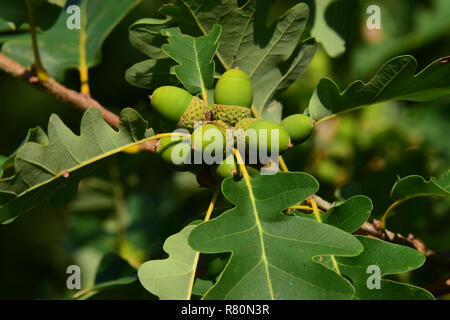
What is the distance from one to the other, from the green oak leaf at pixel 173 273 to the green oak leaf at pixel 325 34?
1.05m

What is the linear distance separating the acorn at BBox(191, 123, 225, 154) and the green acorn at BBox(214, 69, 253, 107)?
0.38 ft

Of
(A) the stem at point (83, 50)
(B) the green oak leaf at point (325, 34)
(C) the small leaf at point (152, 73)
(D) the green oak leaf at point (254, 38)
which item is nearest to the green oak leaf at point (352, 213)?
(D) the green oak leaf at point (254, 38)

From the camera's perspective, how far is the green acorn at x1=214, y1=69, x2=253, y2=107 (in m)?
1.46

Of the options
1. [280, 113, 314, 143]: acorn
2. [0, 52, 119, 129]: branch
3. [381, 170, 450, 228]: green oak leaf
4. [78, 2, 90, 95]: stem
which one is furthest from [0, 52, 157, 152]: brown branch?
[381, 170, 450, 228]: green oak leaf

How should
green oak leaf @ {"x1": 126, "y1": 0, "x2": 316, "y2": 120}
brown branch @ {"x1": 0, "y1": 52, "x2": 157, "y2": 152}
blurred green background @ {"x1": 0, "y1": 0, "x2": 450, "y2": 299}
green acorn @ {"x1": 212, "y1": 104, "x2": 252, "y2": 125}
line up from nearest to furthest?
green acorn @ {"x1": 212, "y1": 104, "x2": 252, "y2": 125} < green oak leaf @ {"x1": 126, "y1": 0, "x2": 316, "y2": 120} < brown branch @ {"x1": 0, "y1": 52, "x2": 157, "y2": 152} < blurred green background @ {"x1": 0, "y1": 0, "x2": 450, "y2": 299}

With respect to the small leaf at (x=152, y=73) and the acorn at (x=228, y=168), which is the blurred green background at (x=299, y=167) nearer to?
the small leaf at (x=152, y=73)

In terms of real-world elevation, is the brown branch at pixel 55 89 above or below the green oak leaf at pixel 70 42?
below

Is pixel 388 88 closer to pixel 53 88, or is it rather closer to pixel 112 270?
pixel 53 88

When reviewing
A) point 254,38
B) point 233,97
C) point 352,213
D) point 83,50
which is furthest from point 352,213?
point 83,50

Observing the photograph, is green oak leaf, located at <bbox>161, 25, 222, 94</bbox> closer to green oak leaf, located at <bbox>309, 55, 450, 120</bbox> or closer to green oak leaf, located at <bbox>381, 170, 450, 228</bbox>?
green oak leaf, located at <bbox>309, 55, 450, 120</bbox>

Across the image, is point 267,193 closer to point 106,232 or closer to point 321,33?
point 321,33

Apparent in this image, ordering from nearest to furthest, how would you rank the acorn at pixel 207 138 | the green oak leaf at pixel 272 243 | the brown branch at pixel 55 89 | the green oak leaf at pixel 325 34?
1. the green oak leaf at pixel 272 243
2. the acorn at pixel 207 138
3. the brown branch at pixel 55 89
4. the green oak leaf at pixel 325 34

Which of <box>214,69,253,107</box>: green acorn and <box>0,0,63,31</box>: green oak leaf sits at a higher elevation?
<box>0,0,63,31</box>: green oak leaf

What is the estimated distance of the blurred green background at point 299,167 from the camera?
94.0 inches
